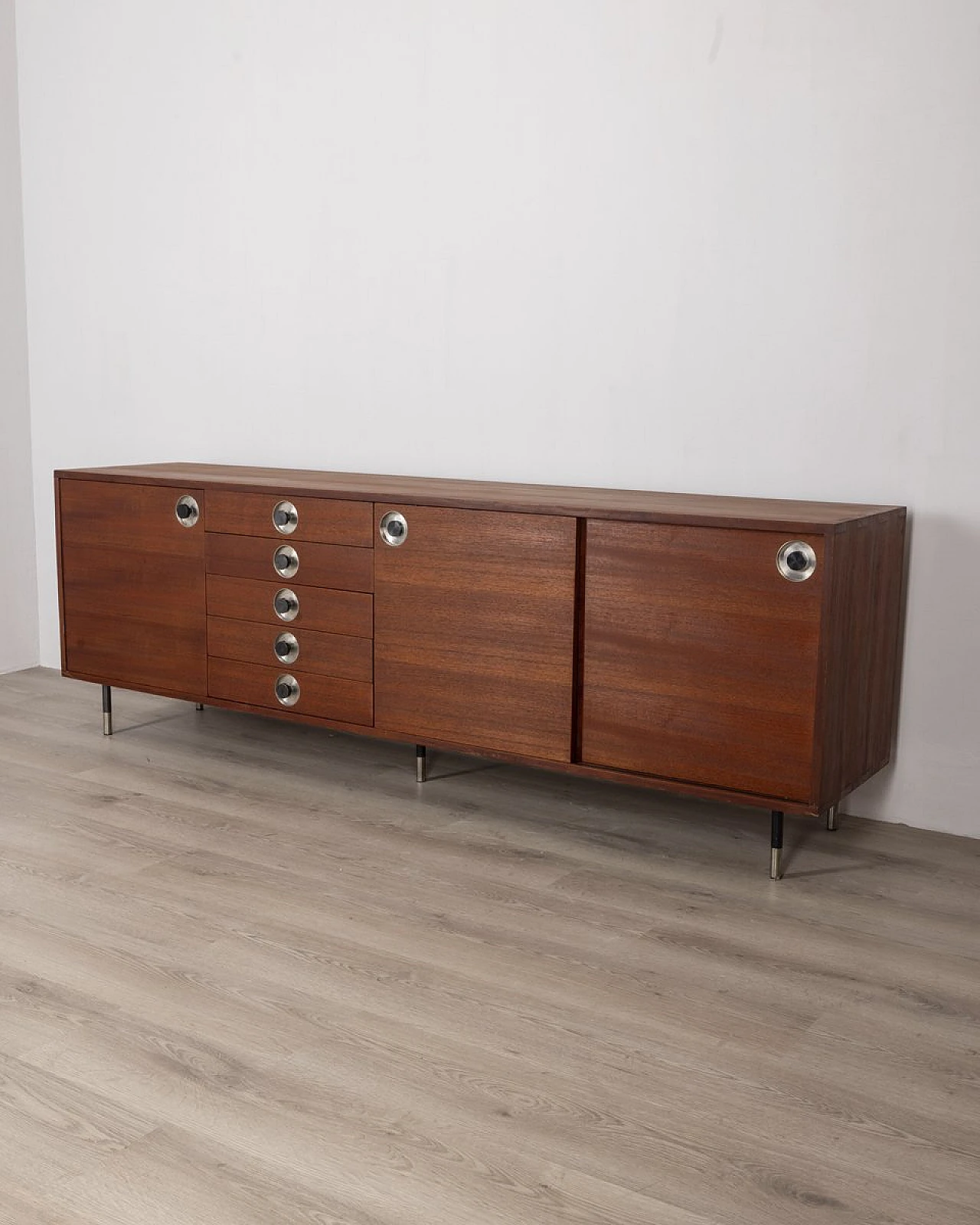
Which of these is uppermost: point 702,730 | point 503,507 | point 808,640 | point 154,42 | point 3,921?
point 154,42

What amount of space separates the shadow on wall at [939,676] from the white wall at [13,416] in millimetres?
2768

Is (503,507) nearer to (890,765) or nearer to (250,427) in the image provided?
(890,765)

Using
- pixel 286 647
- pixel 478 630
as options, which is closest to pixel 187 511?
pixel 286 647

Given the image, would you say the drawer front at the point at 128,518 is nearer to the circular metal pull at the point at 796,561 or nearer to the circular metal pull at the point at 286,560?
the circular metal pull at the point at 286,560

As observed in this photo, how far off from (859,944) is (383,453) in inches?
70.3

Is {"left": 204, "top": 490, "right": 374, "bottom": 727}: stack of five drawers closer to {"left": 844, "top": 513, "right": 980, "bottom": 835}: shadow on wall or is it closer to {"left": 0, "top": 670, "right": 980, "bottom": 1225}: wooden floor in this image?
{"left": 0, "top": 670, "right": 980, "bottom": 1225}: wooden floor

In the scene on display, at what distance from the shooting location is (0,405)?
403 cm

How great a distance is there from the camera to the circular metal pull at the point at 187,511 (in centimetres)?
305

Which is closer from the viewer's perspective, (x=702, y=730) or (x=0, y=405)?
(x=702, y=730)

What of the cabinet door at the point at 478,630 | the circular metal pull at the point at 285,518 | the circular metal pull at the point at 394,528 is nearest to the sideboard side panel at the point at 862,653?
the cabinet door at the point at 478,630

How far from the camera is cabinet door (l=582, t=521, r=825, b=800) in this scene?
231cm

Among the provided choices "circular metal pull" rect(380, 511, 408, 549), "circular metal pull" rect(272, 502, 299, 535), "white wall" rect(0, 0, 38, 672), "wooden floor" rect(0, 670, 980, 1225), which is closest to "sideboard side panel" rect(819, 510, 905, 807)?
"wooden floor" rect(0, 670, 980, 1225)

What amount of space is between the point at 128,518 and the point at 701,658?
1.53m

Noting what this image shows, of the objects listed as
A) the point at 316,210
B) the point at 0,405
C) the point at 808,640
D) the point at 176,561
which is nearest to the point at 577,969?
the point at 808,640
